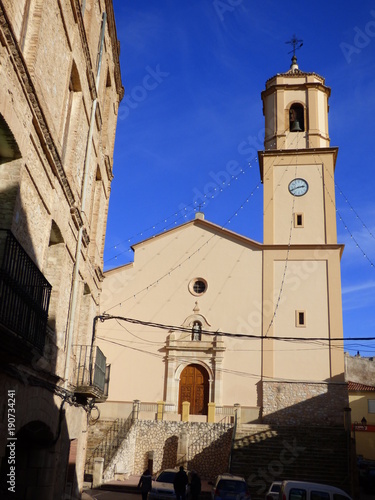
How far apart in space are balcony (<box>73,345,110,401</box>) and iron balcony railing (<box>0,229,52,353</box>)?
4.34 m

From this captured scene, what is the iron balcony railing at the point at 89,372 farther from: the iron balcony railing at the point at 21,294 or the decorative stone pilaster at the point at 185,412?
the decorative stone pilaster at the point at 185,412

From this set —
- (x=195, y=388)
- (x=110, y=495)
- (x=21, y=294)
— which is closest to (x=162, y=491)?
(x=110, y=495)

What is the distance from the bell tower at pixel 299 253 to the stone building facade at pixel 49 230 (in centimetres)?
1325

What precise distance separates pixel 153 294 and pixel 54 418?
19028 mm

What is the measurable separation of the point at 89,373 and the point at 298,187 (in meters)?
19.8

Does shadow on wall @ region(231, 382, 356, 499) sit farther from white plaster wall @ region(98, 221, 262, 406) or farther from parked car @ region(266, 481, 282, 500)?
parked car @ region(266, 481, 282, 500)

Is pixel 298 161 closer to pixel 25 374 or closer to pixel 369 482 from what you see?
pixel 369 482

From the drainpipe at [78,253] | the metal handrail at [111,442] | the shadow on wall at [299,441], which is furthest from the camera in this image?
the metal handrail at [111,442]

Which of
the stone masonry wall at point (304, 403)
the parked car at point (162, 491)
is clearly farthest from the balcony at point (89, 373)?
the stone masonry wall at point (304, 403)

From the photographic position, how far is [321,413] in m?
24.8

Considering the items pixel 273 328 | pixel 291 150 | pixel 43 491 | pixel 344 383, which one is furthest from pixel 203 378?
pixel 43 491

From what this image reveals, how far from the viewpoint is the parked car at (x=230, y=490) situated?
44.8ft

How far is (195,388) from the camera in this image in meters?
27.1

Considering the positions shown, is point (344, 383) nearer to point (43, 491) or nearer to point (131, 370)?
point (131, 370)
